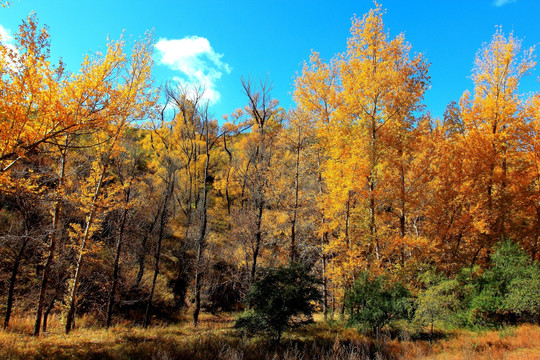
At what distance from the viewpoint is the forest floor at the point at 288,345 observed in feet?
20.4

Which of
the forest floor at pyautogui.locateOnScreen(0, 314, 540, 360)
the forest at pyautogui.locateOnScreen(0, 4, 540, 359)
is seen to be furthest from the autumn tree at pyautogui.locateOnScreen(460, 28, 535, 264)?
the forest floor at pyautogui.locateOnScreen(0, 314, 540, 360)

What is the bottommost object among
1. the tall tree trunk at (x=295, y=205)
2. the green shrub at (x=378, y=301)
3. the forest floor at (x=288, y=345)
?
the forest floor at (x=288, y=345)

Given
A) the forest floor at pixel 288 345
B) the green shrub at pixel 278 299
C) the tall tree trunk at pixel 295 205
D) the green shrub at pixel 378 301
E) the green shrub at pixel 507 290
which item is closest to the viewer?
the forest floor at pixel 288 345

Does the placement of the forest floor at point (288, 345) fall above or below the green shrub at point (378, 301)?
below

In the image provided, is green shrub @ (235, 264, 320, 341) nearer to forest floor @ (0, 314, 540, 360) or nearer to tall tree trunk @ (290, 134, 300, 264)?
forest floor @ (0, 314, 540, 360)

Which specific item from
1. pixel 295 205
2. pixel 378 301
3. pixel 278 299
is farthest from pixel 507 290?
pixel 278 299

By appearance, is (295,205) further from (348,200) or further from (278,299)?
(278,299)

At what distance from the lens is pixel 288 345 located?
25.7 feet

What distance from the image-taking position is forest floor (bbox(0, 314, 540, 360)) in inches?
245

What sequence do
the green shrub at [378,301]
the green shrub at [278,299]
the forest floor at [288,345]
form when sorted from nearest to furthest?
the forest floor at [288,345], the green shrub at [278,299], the green shrub at [378,301]

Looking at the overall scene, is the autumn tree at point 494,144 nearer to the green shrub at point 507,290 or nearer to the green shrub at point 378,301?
the green shrub at point 507,290

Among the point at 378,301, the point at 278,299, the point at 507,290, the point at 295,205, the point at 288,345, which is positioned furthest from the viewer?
the point at 295,205

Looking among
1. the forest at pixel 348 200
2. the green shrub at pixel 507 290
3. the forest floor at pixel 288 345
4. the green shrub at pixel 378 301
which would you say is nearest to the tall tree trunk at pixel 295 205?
the forest at pixel 348 200

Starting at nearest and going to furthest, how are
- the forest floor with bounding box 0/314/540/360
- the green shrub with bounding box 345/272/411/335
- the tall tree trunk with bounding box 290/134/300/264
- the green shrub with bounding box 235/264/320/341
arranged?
the forest floor with bounding box 0/314/540/360, the green shrub with bounding box 235/264/320/341, the green shrub with bounding box 345/272/411/335, the tall tree trunk with bounding box 290/134/300/264
